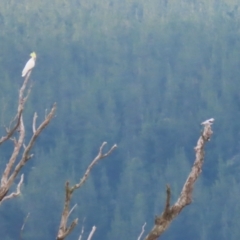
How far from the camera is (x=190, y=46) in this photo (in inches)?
226

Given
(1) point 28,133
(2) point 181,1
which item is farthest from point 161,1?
(1) point 28,133

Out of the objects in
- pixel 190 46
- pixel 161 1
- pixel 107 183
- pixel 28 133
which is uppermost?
pixel 161 1

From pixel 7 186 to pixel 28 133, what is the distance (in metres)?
4.17

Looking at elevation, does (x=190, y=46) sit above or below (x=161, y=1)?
below

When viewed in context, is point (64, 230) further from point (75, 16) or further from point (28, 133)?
point (75, 16)

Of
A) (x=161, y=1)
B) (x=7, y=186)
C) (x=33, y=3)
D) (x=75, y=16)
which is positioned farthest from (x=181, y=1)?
(x=7, y=186)

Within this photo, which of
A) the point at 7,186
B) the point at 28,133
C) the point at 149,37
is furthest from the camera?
the point at 149,37

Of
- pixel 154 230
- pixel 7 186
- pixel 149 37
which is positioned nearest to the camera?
pixel 154 230

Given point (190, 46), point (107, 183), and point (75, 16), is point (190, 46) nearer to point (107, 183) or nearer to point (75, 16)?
point (75, 16)

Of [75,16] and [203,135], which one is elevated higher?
[75,16]

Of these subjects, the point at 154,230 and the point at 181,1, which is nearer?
the point at 154,230

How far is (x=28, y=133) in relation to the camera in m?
5.34

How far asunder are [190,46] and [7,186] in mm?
4695

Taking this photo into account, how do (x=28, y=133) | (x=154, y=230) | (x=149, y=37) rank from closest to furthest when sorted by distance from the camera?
(x=154, y=230) → (x=28, y=133) → (x=149, y=37)
